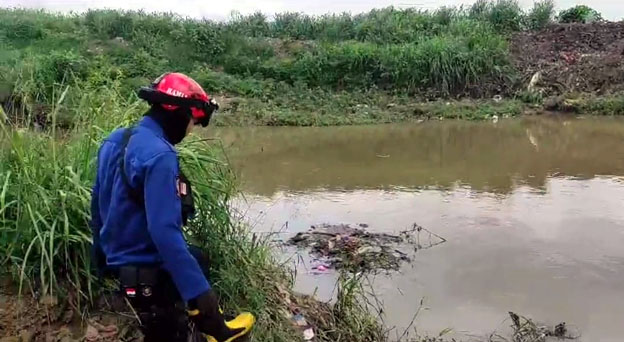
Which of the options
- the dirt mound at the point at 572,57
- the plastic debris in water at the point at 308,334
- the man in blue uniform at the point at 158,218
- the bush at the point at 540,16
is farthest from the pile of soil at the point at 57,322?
the bush at the point at 540,16

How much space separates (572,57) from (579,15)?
4693 mm

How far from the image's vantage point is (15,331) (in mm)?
3436

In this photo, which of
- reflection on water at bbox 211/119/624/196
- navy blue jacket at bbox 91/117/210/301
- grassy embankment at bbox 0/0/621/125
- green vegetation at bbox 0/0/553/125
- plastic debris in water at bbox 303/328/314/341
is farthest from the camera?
green vegetation at bbox 0/0/553/125

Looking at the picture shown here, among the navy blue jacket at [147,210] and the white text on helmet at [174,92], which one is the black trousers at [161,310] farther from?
the white text on helmet at [174,92]

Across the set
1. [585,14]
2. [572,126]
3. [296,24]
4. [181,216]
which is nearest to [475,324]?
[181,216]

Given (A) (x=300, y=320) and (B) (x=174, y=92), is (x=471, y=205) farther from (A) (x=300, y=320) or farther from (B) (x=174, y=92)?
(B) (x=174, y=92)

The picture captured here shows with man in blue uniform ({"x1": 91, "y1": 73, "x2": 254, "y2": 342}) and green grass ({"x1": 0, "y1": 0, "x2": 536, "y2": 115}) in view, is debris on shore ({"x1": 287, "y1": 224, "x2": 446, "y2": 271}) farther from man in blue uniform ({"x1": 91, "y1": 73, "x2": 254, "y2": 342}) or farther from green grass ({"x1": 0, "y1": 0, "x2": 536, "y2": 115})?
green grass ({"x1": 0, "y1": 0, "x2": 536, "y2": 115})

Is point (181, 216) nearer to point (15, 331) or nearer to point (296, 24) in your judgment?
point (15, 331)

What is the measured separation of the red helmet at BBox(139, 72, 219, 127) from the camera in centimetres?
263

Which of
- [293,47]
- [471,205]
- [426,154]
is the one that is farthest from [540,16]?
[471,205]

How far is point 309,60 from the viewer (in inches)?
695

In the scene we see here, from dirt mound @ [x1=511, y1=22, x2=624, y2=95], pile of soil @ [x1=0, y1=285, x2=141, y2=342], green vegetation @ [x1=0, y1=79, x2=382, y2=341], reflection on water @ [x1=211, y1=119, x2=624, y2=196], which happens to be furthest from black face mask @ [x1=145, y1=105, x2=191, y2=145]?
dirt mound @ [x1=511, y1=22, x2=624, y2=95]

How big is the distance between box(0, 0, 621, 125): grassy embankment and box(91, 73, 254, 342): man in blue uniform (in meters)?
11.7

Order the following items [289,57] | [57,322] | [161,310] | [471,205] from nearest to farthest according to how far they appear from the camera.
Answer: [161,310] → [57,322] → [471,205] → [289,57]
